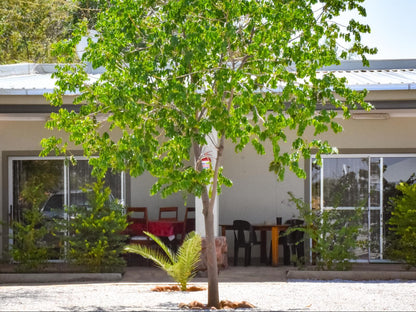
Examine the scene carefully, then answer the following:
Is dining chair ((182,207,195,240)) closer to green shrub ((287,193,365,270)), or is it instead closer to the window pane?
green shrub ((287,193,365,270))

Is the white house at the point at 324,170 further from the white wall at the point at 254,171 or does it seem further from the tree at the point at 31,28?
the tree at the point at 31,28

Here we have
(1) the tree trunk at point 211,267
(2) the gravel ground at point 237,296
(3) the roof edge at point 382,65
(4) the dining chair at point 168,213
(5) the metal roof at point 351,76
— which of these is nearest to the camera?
(2) the gravel ground at point 237,296

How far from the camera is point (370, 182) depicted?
1523cm

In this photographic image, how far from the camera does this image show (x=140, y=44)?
9195 mm

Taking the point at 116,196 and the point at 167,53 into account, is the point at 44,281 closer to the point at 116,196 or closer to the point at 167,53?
the point at 116,196

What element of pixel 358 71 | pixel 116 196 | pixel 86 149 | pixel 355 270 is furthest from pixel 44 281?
pixel 358 71

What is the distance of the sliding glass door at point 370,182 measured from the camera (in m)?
15.2

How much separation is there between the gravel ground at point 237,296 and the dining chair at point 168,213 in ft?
10.7

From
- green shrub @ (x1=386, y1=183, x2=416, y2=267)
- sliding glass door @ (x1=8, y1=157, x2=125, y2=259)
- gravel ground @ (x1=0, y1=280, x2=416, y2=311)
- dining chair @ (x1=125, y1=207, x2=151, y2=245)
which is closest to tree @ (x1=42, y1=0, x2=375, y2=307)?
gravel ground @ (x1=0, y1=280, x2=416, y2=311)

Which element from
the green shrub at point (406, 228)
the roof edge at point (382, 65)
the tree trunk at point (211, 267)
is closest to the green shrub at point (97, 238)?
the tree trunk at point (211, 267)

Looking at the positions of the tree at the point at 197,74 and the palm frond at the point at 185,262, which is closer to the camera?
the tree at the point at 197,74

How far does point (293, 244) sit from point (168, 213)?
248 cm

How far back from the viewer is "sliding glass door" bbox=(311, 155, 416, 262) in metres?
15.2

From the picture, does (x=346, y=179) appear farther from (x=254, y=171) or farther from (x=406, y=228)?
(x=406, y=228)
